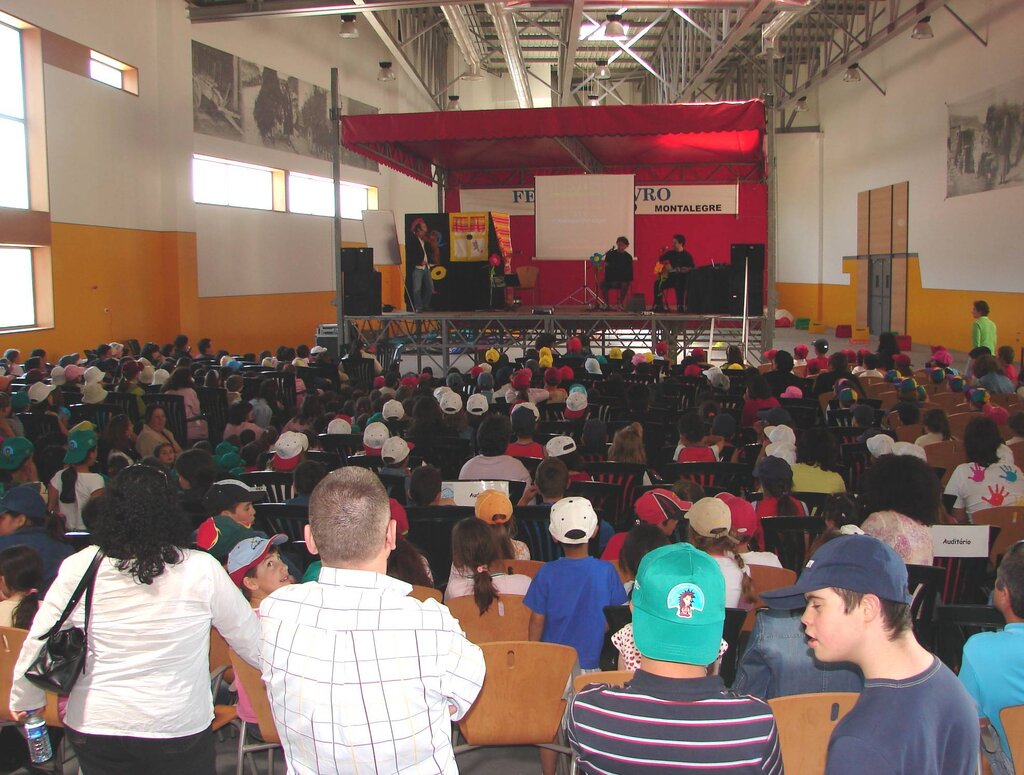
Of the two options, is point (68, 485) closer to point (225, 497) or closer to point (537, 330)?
point (225, 497)

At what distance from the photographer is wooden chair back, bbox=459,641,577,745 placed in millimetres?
2758

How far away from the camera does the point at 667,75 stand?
25.2 m

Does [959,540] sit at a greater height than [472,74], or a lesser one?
lesser

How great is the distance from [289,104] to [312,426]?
47.1 feet

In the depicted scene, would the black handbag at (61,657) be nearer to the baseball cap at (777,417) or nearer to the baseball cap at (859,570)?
the baseball cap at (859,570)

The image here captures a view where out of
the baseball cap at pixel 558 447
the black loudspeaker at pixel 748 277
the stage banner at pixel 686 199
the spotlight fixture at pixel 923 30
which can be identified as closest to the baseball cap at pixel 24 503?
the baseball cap at pixel 558 447

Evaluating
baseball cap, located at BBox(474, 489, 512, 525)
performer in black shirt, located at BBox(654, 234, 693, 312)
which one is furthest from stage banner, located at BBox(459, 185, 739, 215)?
baseball cap, located at BBox(474, 489, 512, 525)

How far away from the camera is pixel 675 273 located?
15.6m

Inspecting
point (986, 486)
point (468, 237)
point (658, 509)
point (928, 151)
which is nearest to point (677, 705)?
point (658, 509)

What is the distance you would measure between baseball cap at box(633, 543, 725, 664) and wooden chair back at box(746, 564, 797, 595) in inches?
80.1

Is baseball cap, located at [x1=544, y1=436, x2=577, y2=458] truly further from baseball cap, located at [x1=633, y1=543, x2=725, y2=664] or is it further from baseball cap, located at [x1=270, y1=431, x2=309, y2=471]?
baseball cap, located at [x1=633, y1=543, x2=725, y2=664]

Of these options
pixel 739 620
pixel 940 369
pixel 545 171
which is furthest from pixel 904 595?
pixel 545 171

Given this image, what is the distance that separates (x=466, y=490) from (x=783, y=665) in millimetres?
2534

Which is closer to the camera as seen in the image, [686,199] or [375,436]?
[375,436]
